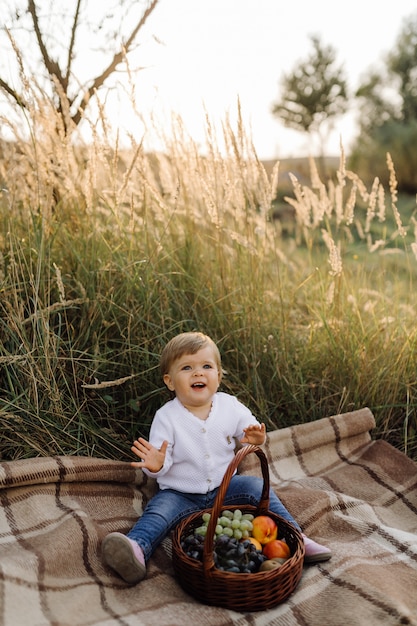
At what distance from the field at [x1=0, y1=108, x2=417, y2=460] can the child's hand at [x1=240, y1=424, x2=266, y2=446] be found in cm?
50

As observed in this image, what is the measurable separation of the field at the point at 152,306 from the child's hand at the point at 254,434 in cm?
50

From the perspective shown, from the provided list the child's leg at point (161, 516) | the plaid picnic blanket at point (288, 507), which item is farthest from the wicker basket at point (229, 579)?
the child's leg at point (161, 516)

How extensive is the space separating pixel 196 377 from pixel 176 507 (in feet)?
1.41

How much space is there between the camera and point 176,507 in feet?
7.15

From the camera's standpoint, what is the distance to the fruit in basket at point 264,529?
200 centimetres

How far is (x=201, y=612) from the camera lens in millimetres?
1809

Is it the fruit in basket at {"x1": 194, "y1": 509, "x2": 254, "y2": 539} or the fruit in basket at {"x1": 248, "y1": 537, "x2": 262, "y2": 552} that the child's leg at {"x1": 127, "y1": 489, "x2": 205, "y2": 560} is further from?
the fruit in basket at {"x1": 248, "y1": 537, "x2": 262, "y2": 552}

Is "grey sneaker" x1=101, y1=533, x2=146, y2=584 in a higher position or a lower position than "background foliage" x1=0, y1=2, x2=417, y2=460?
lower

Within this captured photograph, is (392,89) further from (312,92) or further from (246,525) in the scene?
(246,525)

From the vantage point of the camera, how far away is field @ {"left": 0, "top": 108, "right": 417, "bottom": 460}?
8.49ft

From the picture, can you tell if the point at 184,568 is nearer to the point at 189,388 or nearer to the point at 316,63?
the point at 189,388

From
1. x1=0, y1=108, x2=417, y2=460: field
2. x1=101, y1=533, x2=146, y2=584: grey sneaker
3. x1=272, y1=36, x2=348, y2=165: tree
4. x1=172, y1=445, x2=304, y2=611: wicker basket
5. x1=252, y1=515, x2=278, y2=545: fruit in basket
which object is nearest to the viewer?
x1=172, y1=445, x2=304, y2=611: wicker basket

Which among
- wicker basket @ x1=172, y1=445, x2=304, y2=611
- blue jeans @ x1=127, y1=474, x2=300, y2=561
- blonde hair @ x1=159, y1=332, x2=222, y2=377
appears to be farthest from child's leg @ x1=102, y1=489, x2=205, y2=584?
blonde hair @ x1=159, y1=332, x2=222, y2=377

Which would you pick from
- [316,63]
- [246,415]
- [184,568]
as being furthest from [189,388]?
[316,63]
